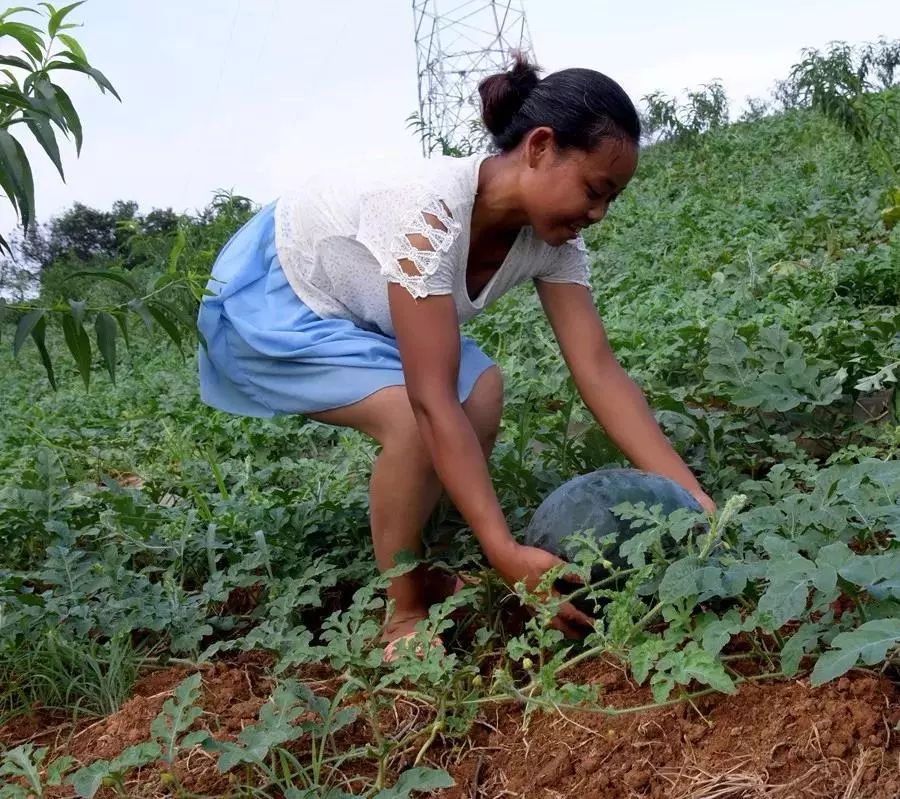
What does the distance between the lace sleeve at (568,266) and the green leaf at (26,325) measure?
1365 millimetres

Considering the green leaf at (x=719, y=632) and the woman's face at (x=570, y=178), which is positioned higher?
the woman's face at (x=570, y=178)

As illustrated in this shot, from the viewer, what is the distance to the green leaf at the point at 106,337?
1971mm

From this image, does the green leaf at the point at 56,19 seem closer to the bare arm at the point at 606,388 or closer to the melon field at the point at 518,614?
the melon field at the point at 518,614

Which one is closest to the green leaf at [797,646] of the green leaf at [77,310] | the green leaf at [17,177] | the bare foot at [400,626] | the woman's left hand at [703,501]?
the woman's left hand at [703,501]

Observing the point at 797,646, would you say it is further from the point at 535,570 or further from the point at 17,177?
the point at 17,177

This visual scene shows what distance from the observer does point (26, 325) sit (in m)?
1.90

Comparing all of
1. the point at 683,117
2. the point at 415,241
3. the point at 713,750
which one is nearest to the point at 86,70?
the point at 415,241

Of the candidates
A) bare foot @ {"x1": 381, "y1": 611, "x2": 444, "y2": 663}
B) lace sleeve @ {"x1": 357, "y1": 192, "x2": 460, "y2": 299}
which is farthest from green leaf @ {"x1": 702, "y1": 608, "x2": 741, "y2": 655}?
lace sleeve @ {"x1": 357, "y1": 192, "x2": 460, "y2": 299}

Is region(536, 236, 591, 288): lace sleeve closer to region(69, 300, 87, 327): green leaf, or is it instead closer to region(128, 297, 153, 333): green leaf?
region(128, 297, 153, 333): green leaf

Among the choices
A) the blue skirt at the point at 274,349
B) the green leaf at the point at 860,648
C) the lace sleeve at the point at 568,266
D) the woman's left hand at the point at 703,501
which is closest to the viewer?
the green leaf at the point at 860,648

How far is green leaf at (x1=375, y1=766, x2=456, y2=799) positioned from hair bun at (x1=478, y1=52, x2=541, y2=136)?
4.95ft

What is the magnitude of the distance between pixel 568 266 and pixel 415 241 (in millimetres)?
605

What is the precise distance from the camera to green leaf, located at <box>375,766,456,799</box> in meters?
1.74

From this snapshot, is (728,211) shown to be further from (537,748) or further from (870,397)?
(537,748)
